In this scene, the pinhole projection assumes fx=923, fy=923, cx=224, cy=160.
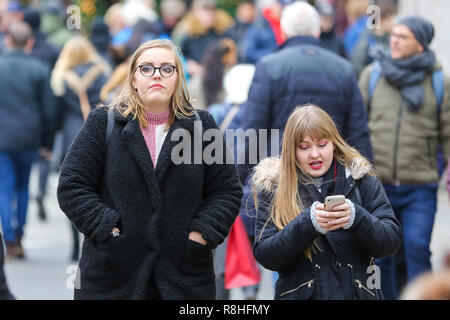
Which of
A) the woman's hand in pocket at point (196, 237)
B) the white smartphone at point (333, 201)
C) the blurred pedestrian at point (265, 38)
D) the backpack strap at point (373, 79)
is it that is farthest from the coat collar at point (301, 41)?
the blurred pedestrian at point (265, 38)

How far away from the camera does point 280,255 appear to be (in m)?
4.07

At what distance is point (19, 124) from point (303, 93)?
382 cm

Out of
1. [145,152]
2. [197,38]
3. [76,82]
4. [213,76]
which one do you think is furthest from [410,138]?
[197,38]

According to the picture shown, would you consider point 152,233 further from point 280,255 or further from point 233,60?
point 233,60

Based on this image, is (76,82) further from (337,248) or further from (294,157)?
(337,248)

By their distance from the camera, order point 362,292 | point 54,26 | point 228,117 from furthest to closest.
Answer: point 54,26, point 228,117, point 362,292

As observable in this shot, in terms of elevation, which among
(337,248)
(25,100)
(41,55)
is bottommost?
(337,248)

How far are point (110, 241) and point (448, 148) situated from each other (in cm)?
312

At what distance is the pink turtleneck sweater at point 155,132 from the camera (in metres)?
4.17

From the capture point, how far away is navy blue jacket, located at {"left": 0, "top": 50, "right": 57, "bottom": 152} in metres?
8.87

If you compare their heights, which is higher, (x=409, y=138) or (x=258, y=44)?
(x=258, y=44)

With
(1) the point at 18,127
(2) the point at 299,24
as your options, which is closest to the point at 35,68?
(1) the point at 18,127

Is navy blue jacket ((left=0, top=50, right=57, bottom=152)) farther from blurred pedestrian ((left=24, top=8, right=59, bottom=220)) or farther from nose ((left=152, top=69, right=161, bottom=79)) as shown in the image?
nose ((left=152, top=69, right=161, bottom=79))

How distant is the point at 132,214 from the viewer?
13.4 feet
